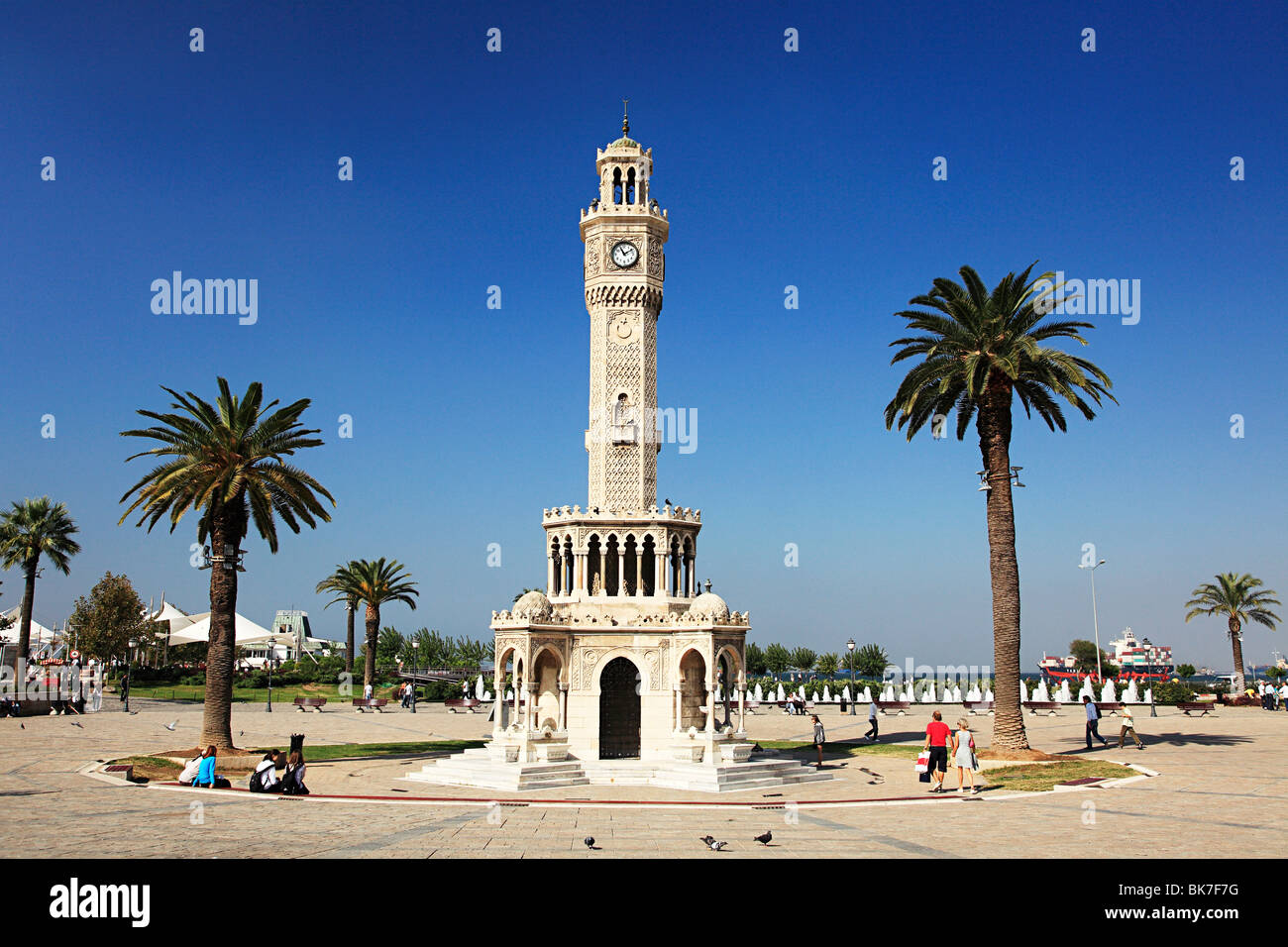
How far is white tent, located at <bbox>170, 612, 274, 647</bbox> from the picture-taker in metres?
75.1

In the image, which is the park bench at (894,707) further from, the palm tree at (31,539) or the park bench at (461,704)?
the palm tree at (31,539)

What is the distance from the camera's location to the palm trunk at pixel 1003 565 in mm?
29188

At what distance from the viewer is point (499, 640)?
94.4 ft

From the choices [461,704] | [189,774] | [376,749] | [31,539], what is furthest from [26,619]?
[189,774]

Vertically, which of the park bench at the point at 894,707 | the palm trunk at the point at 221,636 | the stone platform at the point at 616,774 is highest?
the palm trunk at the point at 221,636

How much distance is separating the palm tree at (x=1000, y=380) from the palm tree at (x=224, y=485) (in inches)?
809

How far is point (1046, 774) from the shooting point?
26.0m

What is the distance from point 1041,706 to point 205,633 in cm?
6212

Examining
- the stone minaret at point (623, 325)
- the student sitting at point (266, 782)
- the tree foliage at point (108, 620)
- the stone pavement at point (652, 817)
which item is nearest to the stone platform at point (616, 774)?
the stone pavement at point (652, 817)

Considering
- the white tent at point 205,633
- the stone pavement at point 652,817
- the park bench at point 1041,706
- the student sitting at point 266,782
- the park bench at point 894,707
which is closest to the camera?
the stone pavement at point 652,817

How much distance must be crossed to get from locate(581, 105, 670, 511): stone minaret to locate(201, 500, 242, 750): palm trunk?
38.2 feet
